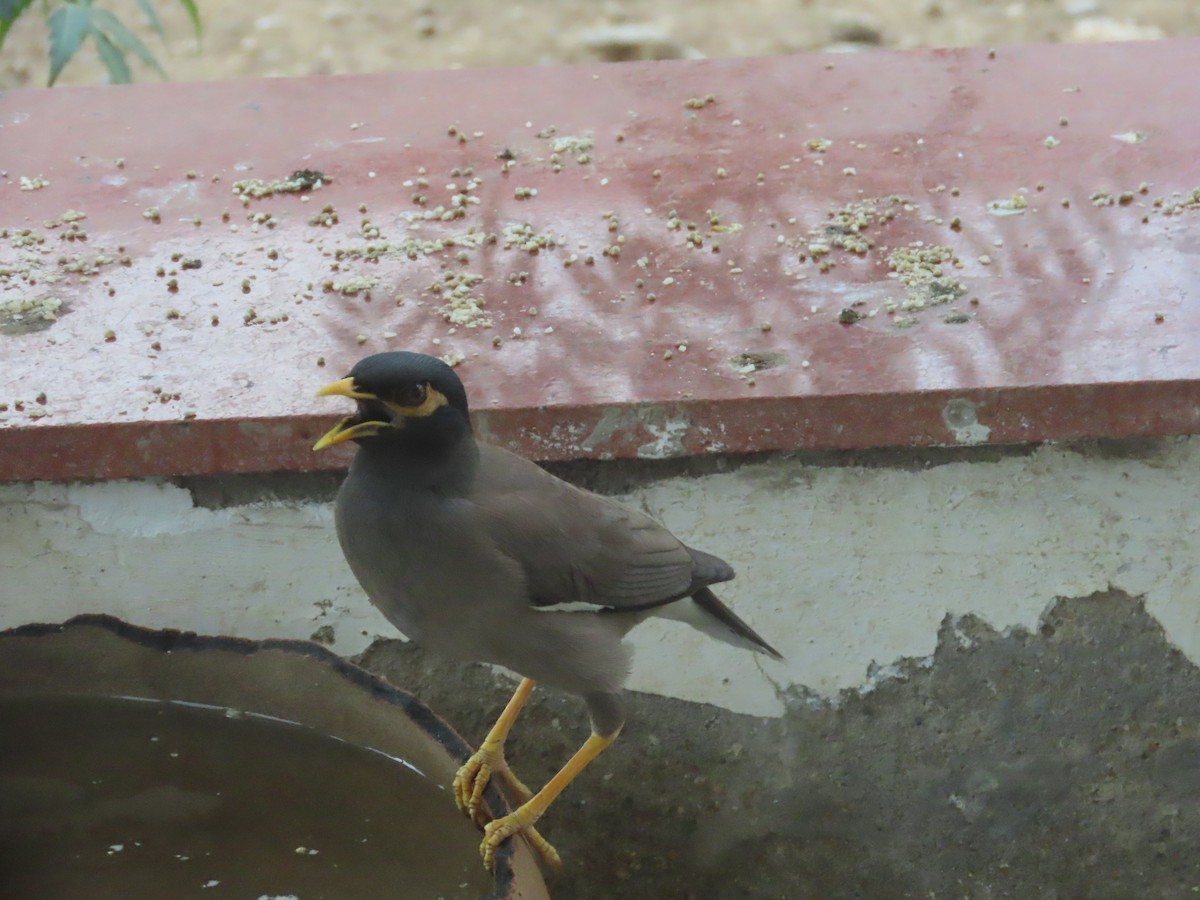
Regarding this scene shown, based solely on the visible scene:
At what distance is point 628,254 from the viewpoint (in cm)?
284

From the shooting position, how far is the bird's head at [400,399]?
1778mm

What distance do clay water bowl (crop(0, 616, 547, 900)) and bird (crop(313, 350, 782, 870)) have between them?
0.33 feet

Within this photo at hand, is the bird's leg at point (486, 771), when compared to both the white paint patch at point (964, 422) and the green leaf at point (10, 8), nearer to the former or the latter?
the white paint patch at point (964, 422)

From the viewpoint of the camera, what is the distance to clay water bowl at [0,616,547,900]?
80.7 inches

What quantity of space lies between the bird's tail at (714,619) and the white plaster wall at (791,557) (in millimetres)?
138

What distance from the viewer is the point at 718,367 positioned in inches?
95.5

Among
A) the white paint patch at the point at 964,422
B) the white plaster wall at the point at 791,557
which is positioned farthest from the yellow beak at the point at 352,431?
the white paint patch at the point at 964,422

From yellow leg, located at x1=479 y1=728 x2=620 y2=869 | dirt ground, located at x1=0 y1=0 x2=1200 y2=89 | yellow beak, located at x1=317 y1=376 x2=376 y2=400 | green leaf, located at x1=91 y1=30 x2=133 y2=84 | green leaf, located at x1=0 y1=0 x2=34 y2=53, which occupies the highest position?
green leaf, located at x1=0 y1=0 x2=34 y2=53

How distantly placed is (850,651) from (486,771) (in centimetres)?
76

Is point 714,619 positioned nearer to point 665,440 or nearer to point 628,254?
point 665,440

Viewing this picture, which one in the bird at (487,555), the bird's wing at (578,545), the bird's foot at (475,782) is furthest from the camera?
the bird's foot at (475,782)

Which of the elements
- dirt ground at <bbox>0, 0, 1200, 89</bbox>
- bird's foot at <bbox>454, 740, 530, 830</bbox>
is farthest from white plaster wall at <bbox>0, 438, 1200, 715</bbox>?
dirt ground at <bbox>0, 0, 1200, 89</bbox>

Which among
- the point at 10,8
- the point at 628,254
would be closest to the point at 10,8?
the point at 10,8

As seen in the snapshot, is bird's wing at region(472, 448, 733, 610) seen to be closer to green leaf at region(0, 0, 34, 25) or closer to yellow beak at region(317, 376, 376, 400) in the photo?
yellow beak at region(317, 376, 376, 400)
